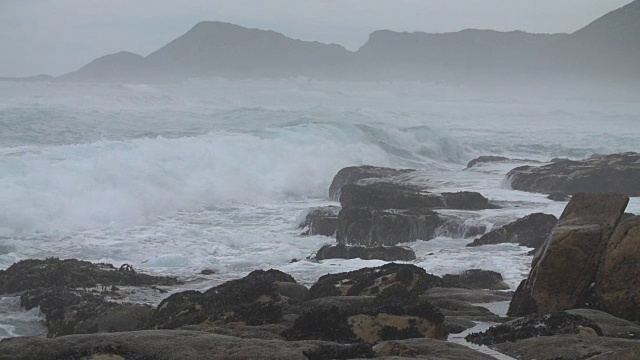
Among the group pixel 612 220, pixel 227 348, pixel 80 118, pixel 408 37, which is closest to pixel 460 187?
pixel 612 220

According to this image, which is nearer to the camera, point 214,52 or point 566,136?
point 566,136

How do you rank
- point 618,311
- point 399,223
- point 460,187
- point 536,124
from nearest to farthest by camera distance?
point 618,311
point 399,223
point 460,187
point 536,124

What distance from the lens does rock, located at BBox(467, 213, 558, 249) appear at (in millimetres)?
19953

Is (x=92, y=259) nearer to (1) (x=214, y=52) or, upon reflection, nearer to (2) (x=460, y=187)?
(2) (x=460, y=187)

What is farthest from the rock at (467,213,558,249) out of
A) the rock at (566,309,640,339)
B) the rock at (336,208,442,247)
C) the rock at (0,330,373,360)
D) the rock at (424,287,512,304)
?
the rock at (0,330,373,360)

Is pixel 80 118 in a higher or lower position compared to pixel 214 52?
lower

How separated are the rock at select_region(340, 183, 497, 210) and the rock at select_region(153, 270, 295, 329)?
11428mm

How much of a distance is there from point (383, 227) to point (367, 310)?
1154 centimetres

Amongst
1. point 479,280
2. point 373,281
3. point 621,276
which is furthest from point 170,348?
point 479,280

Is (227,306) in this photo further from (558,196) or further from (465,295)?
(558,196)

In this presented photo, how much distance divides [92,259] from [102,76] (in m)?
126

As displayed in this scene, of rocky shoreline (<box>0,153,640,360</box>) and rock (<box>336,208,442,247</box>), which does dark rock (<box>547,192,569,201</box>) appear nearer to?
rock (<box>336,208,442,247</box>)

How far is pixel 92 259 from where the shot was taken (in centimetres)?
1952

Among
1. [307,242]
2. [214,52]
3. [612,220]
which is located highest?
[214,52]
